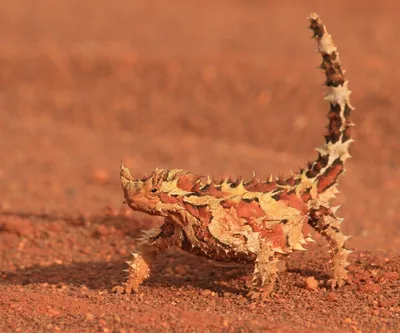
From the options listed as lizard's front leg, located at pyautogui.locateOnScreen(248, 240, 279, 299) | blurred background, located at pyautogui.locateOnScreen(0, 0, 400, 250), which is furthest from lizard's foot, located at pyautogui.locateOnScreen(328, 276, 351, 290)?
blurred background, located at pyautogui.locateOnScreen(0, 0, 400, 250)

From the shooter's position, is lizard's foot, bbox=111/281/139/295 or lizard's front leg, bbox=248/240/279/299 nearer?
lizard's front leg, bbox=248/240/279/299

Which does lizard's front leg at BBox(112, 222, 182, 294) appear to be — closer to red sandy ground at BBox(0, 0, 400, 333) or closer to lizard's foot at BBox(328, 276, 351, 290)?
red sandy ground at BBox(0, 0, 400, 333)

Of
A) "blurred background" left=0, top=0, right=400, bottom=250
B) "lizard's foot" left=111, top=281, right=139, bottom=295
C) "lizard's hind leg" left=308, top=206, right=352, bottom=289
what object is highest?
"blurred background" left=0, top=0, right=400, bottom=250

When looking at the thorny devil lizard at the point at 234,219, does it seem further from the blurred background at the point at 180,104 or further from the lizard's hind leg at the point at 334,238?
the blurred background at the point at 180,104

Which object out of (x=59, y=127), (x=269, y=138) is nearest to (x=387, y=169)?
(x=269, y=138)

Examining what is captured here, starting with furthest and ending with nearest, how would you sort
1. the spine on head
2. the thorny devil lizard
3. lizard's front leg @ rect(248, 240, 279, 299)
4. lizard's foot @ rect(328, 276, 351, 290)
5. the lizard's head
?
1. the spine on head
2. lizard's foot @ rect(328, 276, 351, 290)
3. lizard's front leg @ rect(248, 240, 279, 299)
4. the thorny devil lizard
5. the lizard's head

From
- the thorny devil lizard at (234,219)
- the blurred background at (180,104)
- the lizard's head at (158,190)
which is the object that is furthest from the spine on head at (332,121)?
the blurred background at (180,104)

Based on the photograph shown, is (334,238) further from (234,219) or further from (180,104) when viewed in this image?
(180,104)
